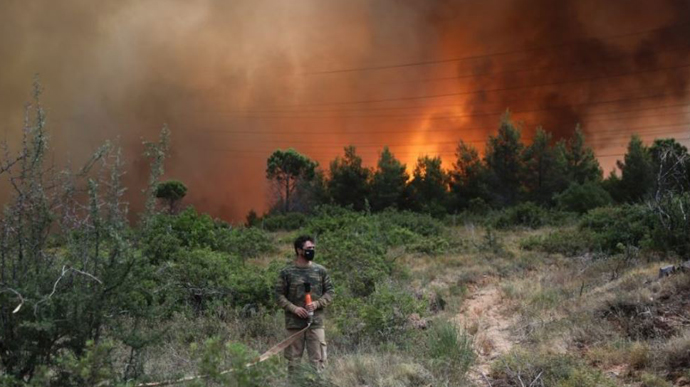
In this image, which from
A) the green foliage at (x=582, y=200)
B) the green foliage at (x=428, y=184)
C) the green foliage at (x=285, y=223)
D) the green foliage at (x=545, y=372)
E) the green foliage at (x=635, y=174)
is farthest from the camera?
the green foliage at (x=428, y=184)

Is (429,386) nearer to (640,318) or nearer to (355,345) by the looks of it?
(355,345)

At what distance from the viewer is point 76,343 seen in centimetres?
533

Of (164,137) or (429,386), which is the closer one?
(164,137)

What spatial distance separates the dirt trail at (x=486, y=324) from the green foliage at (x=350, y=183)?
34.0 metres

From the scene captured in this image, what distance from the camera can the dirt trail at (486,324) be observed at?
813 cm

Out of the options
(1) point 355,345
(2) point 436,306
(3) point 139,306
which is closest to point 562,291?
(2) point 436,306

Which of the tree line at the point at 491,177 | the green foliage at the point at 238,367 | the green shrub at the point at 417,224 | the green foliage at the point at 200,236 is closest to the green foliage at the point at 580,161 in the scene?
the tree line at the point at 491,177

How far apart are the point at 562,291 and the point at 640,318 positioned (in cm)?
291

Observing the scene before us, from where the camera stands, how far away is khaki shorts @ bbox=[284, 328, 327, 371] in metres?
6.82

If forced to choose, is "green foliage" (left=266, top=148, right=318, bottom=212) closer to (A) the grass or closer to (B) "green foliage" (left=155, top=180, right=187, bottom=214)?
(B) "green foliage" (left=155, top=180, right=187, bottom=214)

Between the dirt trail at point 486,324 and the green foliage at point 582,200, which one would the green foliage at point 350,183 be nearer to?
the green foliage at point 582,200

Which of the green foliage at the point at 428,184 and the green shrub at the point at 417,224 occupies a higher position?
the green foliage at the point at 428,184

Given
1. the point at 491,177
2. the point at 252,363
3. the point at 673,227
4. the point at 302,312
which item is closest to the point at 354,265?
the point at 302,312

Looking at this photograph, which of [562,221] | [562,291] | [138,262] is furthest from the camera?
[562,221]
